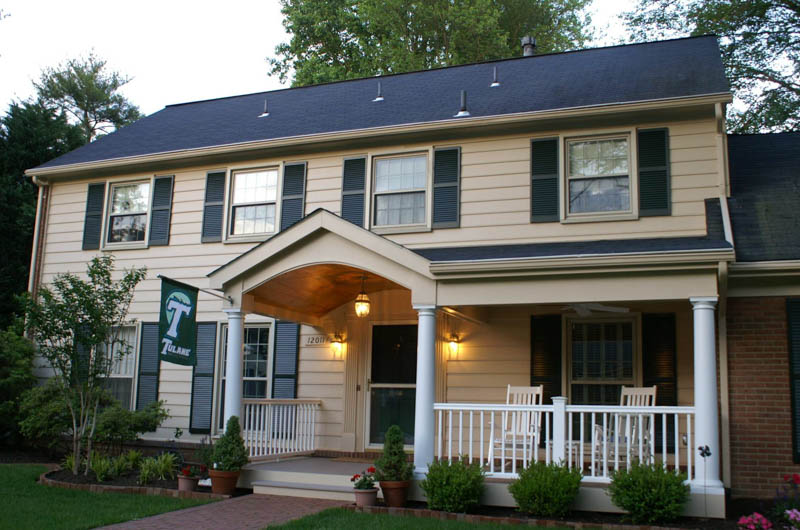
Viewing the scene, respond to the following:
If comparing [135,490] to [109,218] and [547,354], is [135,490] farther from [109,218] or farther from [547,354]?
[109,218]

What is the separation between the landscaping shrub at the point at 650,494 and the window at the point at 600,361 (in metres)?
2.57

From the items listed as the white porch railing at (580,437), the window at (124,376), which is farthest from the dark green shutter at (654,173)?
the window at (124,376)

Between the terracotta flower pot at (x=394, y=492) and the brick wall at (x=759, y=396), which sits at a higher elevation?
the brick wall at (x=759, y=396)

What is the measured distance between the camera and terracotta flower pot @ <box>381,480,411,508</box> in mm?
7848

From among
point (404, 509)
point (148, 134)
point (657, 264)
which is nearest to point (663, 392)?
point (657, 264)

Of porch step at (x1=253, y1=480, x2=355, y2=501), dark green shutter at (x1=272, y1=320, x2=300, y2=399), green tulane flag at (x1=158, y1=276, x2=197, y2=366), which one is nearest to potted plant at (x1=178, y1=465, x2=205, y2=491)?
porch step at (x1=253, y1=480, x2=355, y2=501)

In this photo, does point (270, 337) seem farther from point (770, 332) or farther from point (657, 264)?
point (770, 332)

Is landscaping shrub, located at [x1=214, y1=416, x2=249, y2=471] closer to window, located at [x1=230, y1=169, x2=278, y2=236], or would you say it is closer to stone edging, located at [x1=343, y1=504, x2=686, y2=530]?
stone edging, located at [x1=343, y1=504, x2=686, y2=530]

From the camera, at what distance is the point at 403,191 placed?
430 inches

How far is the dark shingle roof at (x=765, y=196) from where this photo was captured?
28.2ft

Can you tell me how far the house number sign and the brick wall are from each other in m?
5.60

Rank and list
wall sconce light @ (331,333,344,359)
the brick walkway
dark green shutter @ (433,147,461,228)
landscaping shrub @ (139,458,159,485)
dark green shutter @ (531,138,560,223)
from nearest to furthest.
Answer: the brick walkway, landscaping shrub @ (139,458,159,485), dark green shutter @ (531,138,560,223), dark green shutter @ (433,147,461,228), wall sconce light @ (331,333,344,359)

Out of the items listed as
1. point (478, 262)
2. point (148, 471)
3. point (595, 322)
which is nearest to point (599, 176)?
point (595, 322)

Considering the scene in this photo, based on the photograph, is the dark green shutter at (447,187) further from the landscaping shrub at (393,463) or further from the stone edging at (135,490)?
the stone edging at (135,490)
